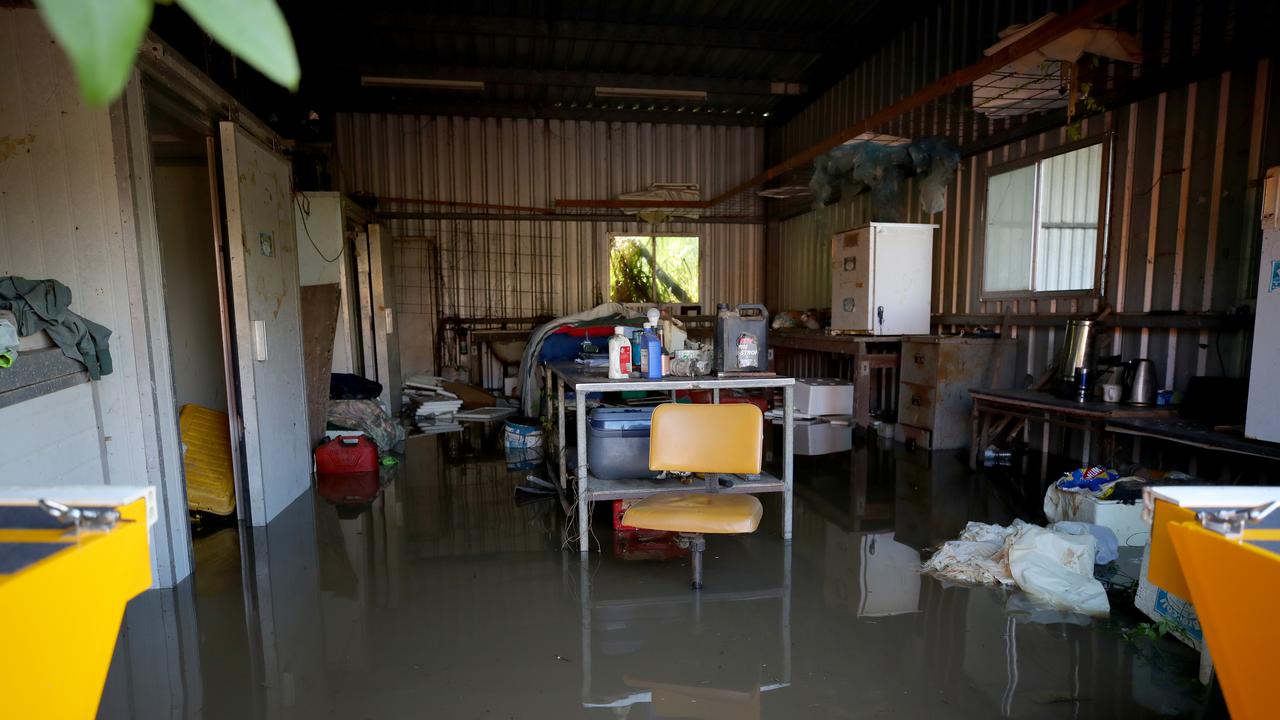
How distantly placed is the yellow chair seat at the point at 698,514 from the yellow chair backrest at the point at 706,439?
14 centimetres

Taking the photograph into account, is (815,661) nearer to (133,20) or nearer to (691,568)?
(691,568)

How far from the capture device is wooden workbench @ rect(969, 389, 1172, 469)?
12.3ft

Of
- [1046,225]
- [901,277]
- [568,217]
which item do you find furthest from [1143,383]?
[568,217]

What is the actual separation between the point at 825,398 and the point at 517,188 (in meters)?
5.52

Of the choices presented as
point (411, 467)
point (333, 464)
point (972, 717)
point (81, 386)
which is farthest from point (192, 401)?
point (972, 717)

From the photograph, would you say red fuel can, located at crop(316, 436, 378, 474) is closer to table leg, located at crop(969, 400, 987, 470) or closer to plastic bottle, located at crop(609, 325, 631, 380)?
plastic bottle, located at crop(609, 325, 631, 380)

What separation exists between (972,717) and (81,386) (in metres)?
3.47

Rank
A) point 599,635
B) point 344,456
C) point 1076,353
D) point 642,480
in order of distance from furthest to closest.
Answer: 1. point 344,456
2. point 1076,353
3. point 642,480
4. point 599,635

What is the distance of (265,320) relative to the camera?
3.76 metres

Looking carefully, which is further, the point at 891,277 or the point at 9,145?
the point at 891,277

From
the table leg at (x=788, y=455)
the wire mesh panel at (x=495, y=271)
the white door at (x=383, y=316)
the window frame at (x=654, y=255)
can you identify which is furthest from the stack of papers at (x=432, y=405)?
Answer: the table leg at (x=788, y=455)

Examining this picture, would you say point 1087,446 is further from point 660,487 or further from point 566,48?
point 566,48

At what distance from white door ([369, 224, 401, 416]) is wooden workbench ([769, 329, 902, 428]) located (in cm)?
444

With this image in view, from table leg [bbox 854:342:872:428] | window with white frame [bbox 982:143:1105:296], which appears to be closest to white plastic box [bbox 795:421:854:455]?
table leg [bbox 854:342:872:428]
